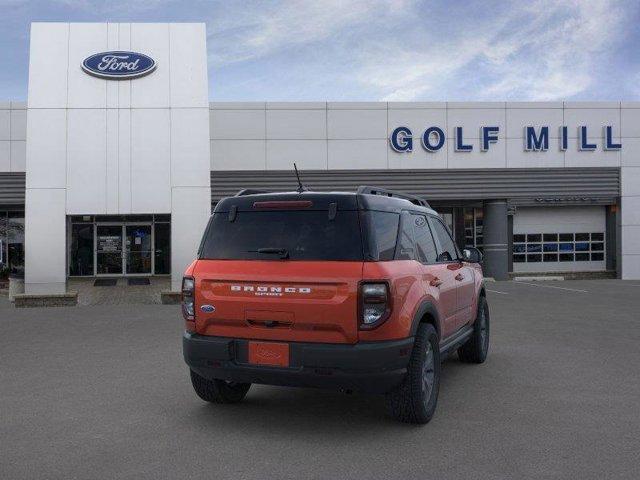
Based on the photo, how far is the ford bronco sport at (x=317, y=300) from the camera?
14.2 ft

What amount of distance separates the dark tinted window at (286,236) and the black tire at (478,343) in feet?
10.5

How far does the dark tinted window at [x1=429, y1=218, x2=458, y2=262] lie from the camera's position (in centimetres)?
597

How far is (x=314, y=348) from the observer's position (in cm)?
436

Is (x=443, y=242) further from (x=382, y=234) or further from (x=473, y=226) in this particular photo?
(x=473, y=226)

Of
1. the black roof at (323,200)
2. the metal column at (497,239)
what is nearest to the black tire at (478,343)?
the black roof at (323,200)

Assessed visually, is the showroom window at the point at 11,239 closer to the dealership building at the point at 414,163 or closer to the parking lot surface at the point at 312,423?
the dealership building at the point at 414,163

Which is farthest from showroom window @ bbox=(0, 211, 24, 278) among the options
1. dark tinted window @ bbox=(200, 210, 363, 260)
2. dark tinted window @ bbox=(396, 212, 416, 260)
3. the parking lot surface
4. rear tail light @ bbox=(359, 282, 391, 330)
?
rear tail light @ bbox=(359, 282, 391, 330)

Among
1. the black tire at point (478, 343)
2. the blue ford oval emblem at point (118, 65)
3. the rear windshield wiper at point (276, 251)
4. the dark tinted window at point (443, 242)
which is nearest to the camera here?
the rear windshield wiper at point (276, 251)

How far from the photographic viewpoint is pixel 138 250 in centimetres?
2406

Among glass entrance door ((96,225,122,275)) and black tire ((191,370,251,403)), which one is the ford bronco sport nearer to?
black tire ((191,370,251,403))

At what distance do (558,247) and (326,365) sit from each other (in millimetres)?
22745

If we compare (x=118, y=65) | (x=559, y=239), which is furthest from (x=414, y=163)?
(x=118, y=65)

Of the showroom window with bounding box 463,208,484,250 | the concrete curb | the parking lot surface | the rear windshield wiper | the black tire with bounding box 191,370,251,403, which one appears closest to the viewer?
the parking lot surface

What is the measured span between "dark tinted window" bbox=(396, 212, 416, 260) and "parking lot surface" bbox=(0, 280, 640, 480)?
54.3 inches
